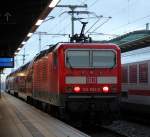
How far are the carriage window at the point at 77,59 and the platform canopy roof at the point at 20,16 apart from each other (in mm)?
1833

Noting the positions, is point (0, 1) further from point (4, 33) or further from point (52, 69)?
point (4, 33)

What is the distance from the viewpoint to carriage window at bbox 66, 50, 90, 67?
1770cm

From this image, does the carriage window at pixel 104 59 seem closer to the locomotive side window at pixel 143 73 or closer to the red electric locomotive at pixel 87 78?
the red electric locomotive at pixel 87 78

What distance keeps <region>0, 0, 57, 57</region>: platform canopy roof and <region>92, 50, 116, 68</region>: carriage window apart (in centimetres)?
233

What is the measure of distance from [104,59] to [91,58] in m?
0.43

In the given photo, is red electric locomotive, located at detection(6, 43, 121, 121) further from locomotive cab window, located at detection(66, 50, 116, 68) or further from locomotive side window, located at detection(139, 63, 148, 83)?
locomotive side window, located at detection(139, 63, 148, 83)

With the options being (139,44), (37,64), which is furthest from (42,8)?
(37,64)

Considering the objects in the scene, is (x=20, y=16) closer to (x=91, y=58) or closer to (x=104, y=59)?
(x=91, y=58)

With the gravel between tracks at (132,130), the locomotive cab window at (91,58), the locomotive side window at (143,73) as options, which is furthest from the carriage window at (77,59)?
the gravel between tracks at (132,130)

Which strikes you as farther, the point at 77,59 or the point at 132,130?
the point at 132,130

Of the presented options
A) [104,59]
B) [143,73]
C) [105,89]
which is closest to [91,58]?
[104,59]

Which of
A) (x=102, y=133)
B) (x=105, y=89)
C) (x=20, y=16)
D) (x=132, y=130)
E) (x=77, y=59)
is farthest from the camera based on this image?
(x=20, y=16)

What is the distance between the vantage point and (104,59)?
17.9m

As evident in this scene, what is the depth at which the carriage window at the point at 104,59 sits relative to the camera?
17812mm
